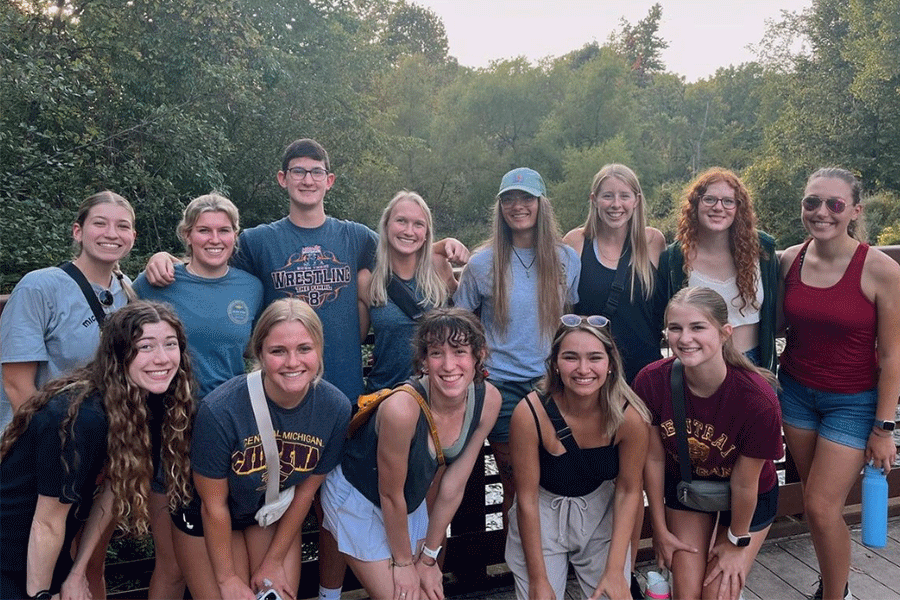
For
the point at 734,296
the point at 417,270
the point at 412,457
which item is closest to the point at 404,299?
the point at 417,270

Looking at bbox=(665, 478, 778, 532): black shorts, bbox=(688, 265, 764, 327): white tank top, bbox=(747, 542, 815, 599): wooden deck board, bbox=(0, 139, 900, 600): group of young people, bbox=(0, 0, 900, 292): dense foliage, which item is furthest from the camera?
bbox=(0, 0, 900, 292): dense foliage

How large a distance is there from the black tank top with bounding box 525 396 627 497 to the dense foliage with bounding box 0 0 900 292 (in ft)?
23.7

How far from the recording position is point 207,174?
33.6 feet

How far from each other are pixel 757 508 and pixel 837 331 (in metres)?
0.75

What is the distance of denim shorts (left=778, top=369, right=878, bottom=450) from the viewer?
279 cm

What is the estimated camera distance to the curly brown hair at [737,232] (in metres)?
2.87

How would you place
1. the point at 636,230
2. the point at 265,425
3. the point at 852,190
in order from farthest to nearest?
the point at 636,230 → the point at 852,190 → the point at 265,425

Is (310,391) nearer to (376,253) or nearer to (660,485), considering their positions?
(376,253)

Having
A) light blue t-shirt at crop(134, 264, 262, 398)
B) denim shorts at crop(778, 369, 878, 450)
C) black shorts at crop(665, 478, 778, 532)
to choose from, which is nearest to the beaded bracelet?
light blue t-shirt at crop(134, 264, 262, 398)

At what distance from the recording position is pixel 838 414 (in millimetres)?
2811

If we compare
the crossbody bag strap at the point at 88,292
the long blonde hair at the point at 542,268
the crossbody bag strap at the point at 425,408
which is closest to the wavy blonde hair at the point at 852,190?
the long blonde hair at the point at 542,268

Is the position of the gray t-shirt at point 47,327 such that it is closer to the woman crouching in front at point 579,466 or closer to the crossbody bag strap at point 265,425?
the crossbody bag strap at point 265,425

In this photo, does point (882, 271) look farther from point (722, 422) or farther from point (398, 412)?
point (398, 412)

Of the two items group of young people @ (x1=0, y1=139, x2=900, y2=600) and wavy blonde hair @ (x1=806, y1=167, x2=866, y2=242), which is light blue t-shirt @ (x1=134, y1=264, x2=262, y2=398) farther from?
wavy blonde hair @ (x1=806, y1=167, x2=866, y2=242)
